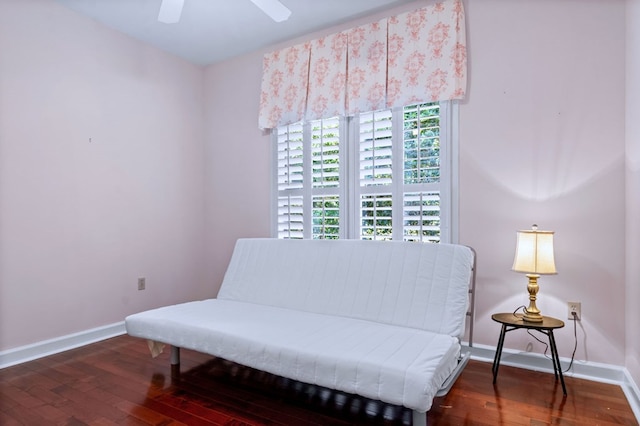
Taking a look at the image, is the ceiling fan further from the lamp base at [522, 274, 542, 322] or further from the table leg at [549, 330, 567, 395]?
the table leg at [549, 330, 567, 395]

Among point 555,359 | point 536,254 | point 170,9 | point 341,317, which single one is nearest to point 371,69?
point 170,9

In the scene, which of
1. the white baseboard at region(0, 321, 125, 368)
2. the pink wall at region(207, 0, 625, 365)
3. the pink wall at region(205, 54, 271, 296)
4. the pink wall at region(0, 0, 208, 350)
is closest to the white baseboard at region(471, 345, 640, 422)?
the pink wall at region(207, 0, 625, 365)

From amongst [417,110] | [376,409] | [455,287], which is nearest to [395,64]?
[417,110]

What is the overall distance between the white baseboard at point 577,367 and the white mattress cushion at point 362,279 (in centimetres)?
69

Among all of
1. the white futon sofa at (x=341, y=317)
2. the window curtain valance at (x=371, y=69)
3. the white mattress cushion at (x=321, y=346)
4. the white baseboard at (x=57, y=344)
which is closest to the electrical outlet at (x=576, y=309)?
the white futon sofa at (x=341, y=317)

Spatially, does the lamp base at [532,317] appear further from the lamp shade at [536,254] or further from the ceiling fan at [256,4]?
the ceiling fan at [256,4]

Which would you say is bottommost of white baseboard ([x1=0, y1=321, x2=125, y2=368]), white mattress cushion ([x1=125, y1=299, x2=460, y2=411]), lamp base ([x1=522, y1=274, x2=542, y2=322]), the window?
white baseboard ([x1=0, y1=321, x2=125, y2=368])

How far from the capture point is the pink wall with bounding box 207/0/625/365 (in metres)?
2.25

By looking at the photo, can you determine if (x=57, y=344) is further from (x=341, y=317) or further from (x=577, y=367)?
(x=577, y=367)

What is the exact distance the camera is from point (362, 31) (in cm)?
298

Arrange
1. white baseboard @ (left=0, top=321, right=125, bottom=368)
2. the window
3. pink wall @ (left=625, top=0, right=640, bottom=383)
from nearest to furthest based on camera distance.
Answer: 1. pink wall @ (left=625, top=0, right=640, bottom=383)
2. white baseboard @ (left=0, top=321, right=125, bottom=368)
3. the window

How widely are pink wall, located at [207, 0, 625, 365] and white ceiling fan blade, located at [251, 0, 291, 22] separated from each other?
3.52ft

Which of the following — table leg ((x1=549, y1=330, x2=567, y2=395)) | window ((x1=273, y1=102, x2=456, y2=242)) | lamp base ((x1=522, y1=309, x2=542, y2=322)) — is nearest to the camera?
table leg ((x1=549, y1=330, x2=567, y2=395))

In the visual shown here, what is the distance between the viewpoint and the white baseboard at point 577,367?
2046 millimetres
